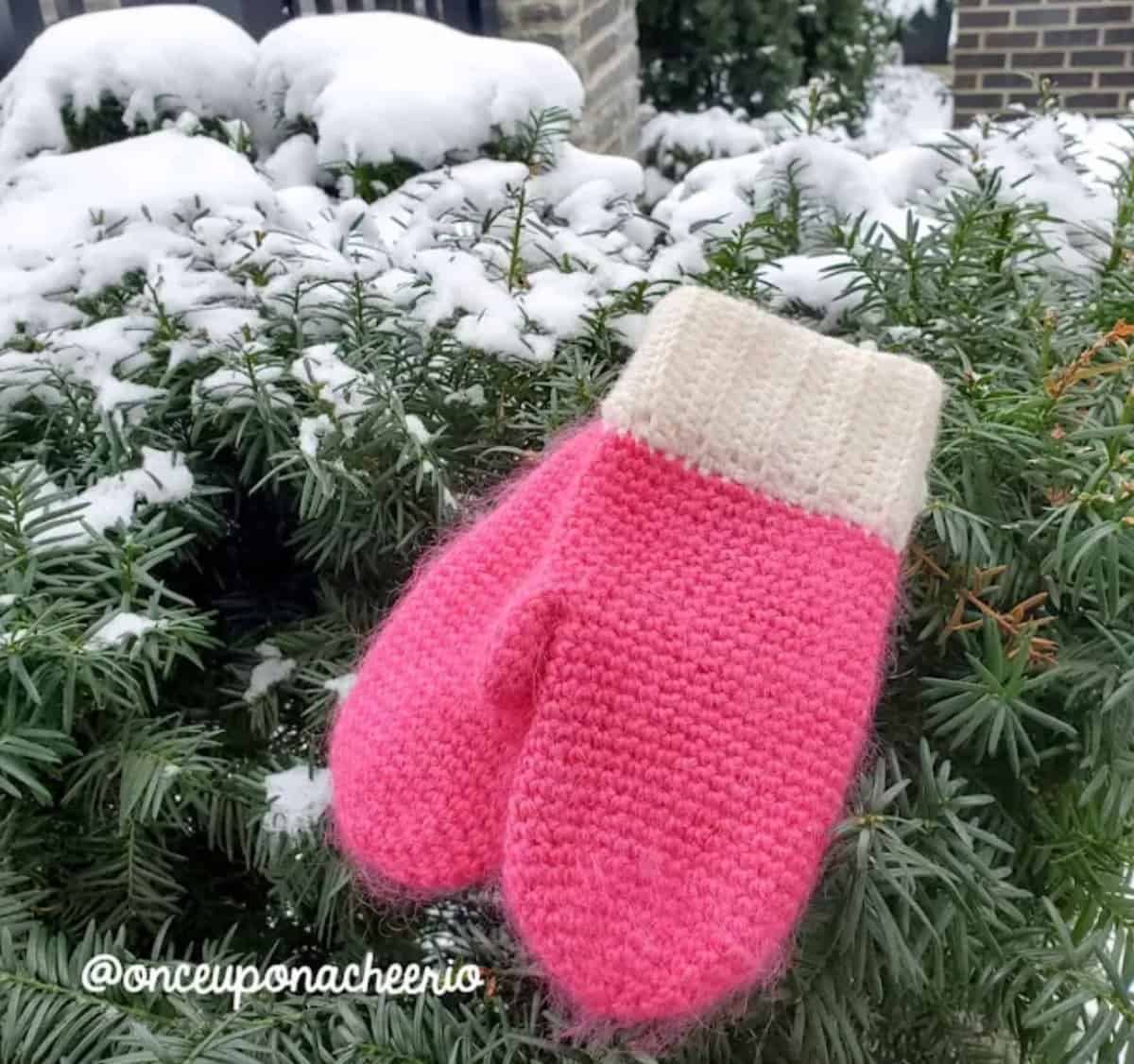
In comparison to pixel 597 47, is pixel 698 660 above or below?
above

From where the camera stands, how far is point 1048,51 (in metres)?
3.36

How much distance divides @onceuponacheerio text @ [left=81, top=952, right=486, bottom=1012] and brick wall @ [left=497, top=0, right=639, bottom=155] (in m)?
2.17

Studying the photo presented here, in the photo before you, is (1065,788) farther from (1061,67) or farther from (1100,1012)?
(1061,67)

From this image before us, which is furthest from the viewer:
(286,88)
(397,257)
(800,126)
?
(800,126)

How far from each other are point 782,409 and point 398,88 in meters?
0.67

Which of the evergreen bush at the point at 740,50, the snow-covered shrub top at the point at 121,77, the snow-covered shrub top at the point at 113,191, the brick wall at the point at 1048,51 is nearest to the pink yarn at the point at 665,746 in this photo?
the snow-covered shrub top at the point at 113,191

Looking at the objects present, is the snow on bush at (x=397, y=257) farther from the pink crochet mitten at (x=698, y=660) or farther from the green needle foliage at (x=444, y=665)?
the pink crochet mitten at (x=698, y=660)

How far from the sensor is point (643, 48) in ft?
11.2

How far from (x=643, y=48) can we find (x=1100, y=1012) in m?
3.37

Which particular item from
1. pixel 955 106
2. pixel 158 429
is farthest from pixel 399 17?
pixel 955 106

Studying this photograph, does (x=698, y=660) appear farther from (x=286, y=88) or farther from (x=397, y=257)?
(x=286, y=88)

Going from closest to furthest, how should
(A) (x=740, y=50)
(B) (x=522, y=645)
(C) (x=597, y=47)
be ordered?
(B) (x=522, y=645) → (C) (x=597, y=47) → (A) (x=740, y=50)

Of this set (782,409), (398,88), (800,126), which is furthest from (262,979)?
(800,126)

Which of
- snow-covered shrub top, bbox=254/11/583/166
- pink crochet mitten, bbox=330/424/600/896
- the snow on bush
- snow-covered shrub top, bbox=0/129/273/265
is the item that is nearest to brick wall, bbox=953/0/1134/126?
snow-covered shrub top, bbox=254/11/583/166
